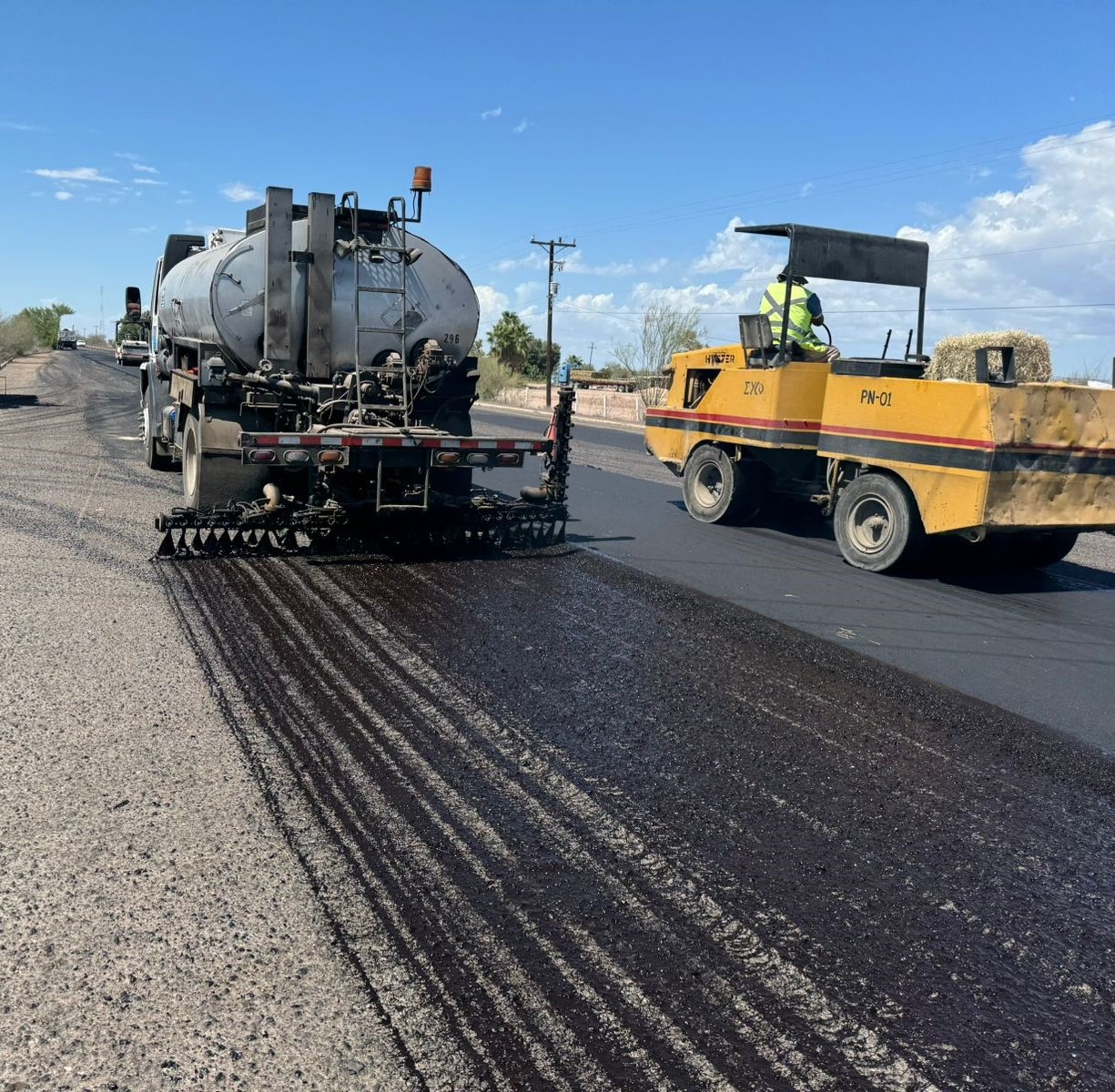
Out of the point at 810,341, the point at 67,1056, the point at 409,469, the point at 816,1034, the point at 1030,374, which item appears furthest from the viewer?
the point at 1030,374

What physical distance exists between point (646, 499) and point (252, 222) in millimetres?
6112

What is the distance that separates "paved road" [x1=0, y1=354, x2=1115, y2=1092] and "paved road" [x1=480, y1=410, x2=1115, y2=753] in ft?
1.48

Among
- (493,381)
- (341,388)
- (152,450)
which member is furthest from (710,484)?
(493,381)

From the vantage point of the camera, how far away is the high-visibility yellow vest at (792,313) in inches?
401

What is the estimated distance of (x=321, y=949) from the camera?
121 inches

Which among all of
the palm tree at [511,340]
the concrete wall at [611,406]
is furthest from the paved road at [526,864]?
the palm tree at [511,340]

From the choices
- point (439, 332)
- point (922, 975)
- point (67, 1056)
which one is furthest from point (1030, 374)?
point (67, 1056)

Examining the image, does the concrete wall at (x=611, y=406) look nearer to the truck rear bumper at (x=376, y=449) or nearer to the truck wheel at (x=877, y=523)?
the truck wheel at (x=877, y=523)

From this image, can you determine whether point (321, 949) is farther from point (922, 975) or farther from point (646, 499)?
point (646, 499)

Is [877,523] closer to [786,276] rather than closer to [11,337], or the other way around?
[786,276]

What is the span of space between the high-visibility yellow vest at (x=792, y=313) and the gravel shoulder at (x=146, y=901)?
644 cm

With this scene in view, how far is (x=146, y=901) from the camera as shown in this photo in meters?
3.29

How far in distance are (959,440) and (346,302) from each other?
515 centimetres

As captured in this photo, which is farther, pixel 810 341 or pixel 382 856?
pixel 810 341
